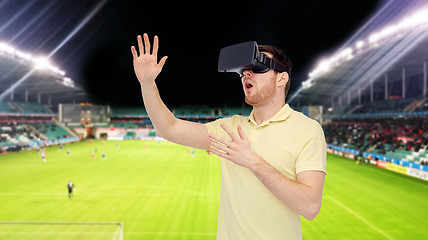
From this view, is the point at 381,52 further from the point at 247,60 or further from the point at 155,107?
the point at 155,107

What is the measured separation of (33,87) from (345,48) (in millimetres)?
56473

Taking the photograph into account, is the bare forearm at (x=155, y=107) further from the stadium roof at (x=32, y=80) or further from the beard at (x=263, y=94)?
the stadium roof at (x=32, y=80)

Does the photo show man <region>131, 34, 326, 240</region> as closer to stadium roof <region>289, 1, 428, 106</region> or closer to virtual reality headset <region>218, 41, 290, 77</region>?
virtual reality headset <region>218, 41, 290, 77</region>

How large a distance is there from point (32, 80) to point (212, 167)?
39341 mm

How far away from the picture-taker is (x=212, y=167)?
26.6 m

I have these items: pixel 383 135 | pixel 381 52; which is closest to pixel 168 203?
pixel 381 52

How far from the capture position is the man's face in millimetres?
1816

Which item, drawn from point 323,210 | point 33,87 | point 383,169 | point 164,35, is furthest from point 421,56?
point 33,87

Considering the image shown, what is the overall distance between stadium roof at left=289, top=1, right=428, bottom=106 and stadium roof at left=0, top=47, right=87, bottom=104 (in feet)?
133

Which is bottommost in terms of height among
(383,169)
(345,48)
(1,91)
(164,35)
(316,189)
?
(383,169)

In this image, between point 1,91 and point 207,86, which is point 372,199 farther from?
point 1,91

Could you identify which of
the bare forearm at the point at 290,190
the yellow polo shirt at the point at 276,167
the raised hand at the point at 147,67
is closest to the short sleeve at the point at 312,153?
the yellow polo shirt at the point at 276,167

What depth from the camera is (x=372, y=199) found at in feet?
52.9

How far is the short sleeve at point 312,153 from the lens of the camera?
5.16 ft
